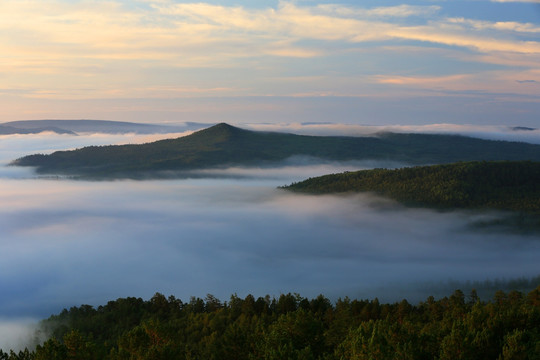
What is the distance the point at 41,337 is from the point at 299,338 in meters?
138

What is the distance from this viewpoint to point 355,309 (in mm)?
134625

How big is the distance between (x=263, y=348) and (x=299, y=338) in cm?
1002

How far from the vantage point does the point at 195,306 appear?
179375mm

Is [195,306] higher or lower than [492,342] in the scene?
lower

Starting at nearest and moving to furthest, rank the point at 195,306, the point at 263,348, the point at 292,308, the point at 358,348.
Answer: the point at 358,348, the point at 263,348, the point at 292,308, the point at 195,306

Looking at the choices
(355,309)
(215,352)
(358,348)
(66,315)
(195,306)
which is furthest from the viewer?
(66,315)

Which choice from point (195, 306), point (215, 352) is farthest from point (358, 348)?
point (195, 306)

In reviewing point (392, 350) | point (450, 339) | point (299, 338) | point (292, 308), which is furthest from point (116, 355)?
point (292, 308)

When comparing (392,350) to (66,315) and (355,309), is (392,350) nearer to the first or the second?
(355,309)

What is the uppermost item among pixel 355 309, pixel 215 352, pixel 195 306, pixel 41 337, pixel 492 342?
pixel 492 342

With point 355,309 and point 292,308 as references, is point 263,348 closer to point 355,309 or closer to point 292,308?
point 355,309

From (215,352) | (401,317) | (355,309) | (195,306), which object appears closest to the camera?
(215,352)

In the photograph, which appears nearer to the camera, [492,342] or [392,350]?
[392,350]

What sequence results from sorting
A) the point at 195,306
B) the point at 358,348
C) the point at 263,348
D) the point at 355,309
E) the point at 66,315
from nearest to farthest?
the point at 358,348 → the point at 263,348 → the point at 355,309 → the point at 195,306 → the point at 66,315
